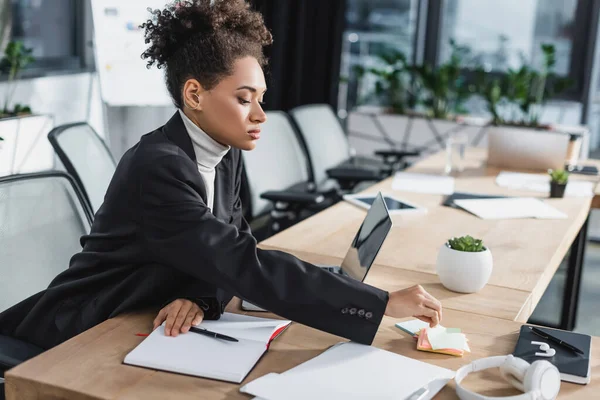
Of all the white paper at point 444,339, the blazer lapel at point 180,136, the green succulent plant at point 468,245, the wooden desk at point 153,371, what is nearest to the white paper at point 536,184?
the green succulent plant at point 468,245

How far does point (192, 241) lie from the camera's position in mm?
1318

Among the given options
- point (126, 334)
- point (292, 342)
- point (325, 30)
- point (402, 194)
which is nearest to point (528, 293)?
point (292, 342)

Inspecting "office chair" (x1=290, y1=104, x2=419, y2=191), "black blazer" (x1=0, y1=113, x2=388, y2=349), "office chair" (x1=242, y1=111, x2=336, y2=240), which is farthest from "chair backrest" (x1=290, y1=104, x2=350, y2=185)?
"black blazer" (x1=0, y1=113, x2=388, y2=349)

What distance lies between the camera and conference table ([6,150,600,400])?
1142 millimetres

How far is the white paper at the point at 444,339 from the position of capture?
1.31 meters

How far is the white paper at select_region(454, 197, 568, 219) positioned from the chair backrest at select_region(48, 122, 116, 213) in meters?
1.17

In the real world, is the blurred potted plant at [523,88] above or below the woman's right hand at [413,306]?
above

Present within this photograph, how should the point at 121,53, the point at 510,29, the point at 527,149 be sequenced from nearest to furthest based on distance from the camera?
the point at 527,149, the point at 121,53, the point at 510,29

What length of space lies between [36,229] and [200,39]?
0.63 meters

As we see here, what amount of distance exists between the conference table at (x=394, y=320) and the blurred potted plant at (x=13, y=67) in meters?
2.05

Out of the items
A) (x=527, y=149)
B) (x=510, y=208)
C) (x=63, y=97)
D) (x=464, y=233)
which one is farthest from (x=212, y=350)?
(x=63, y=97)

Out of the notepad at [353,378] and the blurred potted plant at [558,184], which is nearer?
the notepad at [353,378]

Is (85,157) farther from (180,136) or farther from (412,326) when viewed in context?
(412,326)

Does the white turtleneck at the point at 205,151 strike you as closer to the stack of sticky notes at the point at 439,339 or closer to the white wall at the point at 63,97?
the stack of sticky notes at the point at 439,339
